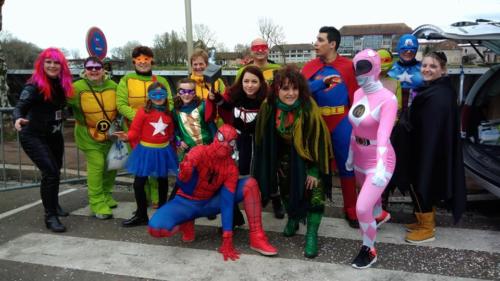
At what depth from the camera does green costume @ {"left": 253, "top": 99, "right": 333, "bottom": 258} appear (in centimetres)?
353

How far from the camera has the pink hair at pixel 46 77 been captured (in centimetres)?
410

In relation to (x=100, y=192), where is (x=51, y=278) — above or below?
below

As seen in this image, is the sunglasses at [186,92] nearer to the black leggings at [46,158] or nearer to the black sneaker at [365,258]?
the black leggings at [46,158]

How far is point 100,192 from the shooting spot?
15.3ft

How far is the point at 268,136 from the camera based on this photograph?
145 inches

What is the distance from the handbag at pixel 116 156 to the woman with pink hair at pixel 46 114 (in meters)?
0.55

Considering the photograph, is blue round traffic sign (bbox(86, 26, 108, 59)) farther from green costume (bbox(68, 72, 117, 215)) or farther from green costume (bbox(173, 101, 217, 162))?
A: green costume (bbox(173, 101, 217, 162))

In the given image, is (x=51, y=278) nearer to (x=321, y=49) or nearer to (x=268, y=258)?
(x=268, y=258)

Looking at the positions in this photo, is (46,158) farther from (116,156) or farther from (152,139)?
(152,139)

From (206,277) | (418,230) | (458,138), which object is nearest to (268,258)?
(206,277)

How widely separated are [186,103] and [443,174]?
97.6 inches

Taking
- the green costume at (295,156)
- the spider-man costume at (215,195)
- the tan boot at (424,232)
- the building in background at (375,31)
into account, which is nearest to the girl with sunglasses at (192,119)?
the spider-man costume at (215,195)

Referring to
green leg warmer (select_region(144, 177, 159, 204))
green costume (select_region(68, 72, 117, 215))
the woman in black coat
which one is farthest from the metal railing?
the woman in black coat

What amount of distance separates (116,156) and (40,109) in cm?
91
